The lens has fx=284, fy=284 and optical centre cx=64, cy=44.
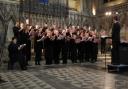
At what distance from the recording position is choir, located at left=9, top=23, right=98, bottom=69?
40.5 ft

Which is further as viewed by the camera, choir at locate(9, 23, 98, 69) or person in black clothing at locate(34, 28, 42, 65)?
person in black clothing at locate(34, 28, 42, 65)

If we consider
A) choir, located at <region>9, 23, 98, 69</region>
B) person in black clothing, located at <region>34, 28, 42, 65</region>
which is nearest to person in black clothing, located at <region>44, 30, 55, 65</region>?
choir, located at <region>9, 23, 98, 69</region>

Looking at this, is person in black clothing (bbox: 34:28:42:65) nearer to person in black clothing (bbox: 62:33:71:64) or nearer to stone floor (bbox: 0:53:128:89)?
person in black clothing (bbox: 62:33:71:64)

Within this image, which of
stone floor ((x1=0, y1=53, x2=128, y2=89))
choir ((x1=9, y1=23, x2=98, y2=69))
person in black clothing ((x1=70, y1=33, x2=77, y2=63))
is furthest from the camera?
person in black clothing ((x1=70, y1=33, x2=77, y2=63))

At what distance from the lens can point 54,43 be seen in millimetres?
13617

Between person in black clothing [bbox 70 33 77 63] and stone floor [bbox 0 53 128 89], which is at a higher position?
person in black clothing [bbox 70 33 77 63]

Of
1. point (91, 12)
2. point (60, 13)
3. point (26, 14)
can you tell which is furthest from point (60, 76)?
point (91, 12)

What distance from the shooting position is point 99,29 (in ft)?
74.3

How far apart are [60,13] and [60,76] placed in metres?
11.6

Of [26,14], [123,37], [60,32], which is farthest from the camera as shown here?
[123,37]

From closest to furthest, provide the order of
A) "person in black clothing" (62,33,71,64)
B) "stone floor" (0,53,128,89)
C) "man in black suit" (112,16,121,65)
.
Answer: "stone floor" (0,53,128,89), "man in black suit" (112,16,121,65), "person in black clothing" (62,33,71,64)

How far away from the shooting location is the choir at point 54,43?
12336 mm

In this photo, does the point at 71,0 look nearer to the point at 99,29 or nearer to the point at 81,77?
the point at 99,29

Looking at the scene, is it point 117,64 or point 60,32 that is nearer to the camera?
point 117,64
